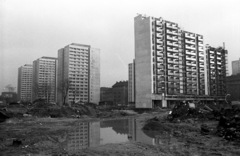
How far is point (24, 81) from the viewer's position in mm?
172875

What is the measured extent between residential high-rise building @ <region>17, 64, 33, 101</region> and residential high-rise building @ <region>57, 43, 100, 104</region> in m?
41.5

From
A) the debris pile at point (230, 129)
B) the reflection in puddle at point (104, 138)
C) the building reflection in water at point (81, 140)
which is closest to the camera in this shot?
the building reflection in water at point (81, 140)

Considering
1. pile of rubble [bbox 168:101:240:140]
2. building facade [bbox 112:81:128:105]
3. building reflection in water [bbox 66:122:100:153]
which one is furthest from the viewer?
building facade [bbox 112:81:128:105]

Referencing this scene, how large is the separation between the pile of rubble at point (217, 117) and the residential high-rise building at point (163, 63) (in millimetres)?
49719

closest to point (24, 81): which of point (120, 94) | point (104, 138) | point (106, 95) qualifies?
point (106, 95)

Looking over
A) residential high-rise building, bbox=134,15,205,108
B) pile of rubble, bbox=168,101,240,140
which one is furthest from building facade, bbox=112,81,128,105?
pile of rubble, bbox=168,101,240,140

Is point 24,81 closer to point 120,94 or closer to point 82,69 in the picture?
point 82,69

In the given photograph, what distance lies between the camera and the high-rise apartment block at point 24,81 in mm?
168750

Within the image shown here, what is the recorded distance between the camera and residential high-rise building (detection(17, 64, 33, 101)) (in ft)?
554

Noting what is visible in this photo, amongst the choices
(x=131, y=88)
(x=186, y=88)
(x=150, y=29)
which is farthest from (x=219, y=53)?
(x=131, y=88)

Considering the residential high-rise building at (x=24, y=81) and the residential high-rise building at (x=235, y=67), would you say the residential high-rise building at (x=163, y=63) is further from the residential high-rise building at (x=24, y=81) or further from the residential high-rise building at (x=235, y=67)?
the residential high-rise building at (x=24, y=81)

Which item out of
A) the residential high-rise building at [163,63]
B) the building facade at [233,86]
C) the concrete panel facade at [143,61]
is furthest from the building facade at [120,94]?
the building facade at [233,86]

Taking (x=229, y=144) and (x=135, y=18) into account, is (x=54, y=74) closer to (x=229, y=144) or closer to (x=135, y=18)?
(x=135, y=18)

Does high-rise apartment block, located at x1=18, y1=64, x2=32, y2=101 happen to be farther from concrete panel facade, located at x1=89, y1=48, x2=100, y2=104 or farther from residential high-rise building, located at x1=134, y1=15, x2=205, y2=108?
residential high-rise building, located at x1=134, y1=15, x2=205, y2=108
